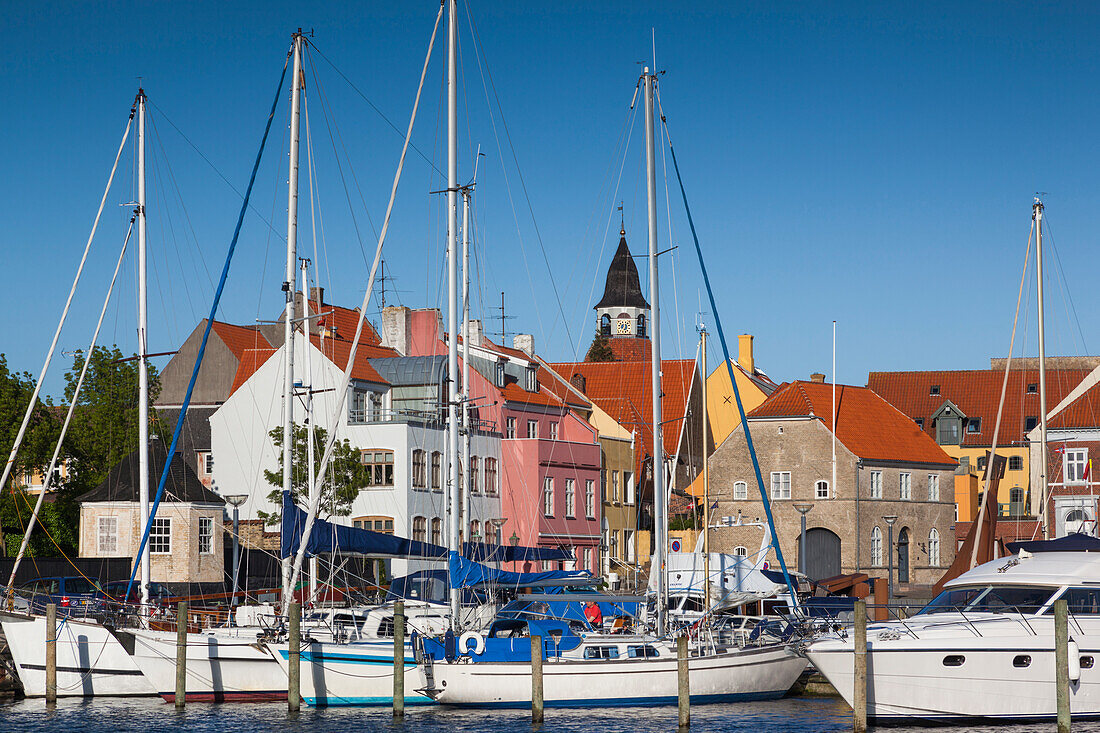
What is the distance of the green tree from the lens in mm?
49781

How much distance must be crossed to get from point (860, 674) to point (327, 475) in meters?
27.1

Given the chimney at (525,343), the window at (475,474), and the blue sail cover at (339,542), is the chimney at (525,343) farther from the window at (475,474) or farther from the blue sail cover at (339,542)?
the blue sail cover at (339,542)

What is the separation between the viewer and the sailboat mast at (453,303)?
35.0 meters

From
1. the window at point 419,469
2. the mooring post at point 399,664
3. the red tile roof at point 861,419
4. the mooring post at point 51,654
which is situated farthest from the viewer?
the red tile roof at point 861,419

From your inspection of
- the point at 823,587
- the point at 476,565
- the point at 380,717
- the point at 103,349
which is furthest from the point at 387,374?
the point at 380,717

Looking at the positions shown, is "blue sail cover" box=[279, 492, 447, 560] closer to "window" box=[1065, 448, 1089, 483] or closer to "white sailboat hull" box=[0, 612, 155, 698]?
"white sailboat hull" box=[0, 612, 155, 698]

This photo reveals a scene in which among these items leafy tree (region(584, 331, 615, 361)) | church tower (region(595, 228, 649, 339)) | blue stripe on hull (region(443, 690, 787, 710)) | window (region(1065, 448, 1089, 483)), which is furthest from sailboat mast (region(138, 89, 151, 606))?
church tower (region(595, 228, 649, 339))

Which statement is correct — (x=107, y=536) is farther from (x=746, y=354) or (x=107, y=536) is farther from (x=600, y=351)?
(x=600, y=351)

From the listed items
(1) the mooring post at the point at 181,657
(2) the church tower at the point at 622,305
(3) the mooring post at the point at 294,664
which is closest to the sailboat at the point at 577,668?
(3) the mooring post at the point at 294,664

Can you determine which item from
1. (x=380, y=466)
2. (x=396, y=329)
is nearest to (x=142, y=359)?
(x=380, y=466)

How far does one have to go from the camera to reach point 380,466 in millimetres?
59031

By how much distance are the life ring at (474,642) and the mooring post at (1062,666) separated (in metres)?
12.7

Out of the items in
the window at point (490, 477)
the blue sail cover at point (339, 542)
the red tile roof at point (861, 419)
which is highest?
the red tile roof at point (861, 419)

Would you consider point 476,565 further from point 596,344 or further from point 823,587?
point 596,344
